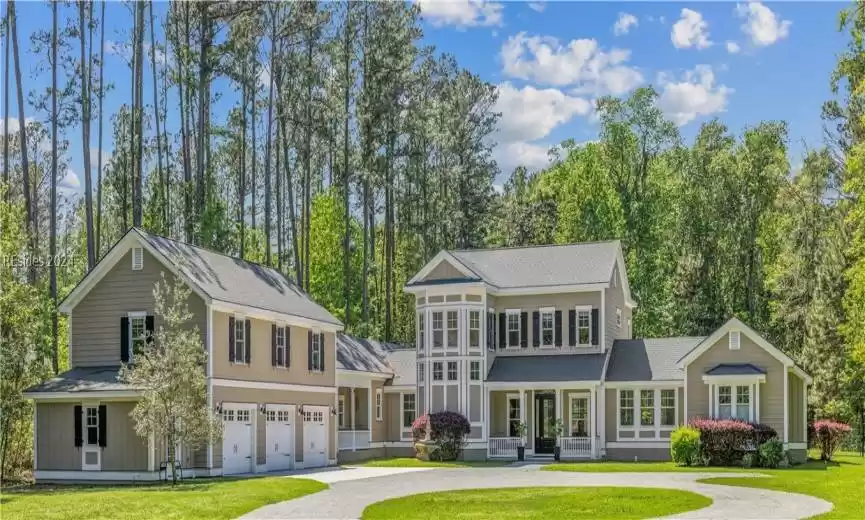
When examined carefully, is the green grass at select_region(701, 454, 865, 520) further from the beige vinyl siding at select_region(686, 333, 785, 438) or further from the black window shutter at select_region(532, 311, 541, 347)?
the black window shutter at select_region(532, 311, 541, 347)

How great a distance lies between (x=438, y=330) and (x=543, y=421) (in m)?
5.76

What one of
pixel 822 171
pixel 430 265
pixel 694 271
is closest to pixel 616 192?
pixel 694 271

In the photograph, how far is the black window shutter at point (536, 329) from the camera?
47.2 metres

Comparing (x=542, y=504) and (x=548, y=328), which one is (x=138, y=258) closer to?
(x=542, y=504)

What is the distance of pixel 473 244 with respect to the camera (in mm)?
69188

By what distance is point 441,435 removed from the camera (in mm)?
44562

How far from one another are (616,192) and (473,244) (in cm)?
939

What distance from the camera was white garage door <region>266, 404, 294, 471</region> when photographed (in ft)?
124

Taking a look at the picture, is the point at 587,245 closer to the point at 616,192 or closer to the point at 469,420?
the point at 469,420

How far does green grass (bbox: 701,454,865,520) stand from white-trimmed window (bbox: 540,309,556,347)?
11.5 m

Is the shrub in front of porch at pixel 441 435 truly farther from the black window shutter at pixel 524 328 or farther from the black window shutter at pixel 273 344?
the black window shutter at pixel 273 344

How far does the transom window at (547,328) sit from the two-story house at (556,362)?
42 millimetres

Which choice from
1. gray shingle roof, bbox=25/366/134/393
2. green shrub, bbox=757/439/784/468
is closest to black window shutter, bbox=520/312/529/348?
green shrub, bbox=757/439/784/468

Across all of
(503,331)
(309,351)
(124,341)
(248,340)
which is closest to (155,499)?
(124,341)
